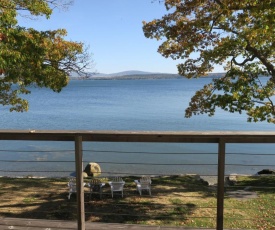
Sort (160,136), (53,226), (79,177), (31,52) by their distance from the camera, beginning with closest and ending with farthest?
1. (160,136)
2. (79,177)
3. (53,226)
4. (31,52)

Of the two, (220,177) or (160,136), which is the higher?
(160,136)

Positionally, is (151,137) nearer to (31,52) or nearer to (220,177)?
(220,177)

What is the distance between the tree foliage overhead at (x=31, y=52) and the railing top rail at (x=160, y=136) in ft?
12.5

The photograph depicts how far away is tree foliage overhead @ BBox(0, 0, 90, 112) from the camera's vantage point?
7195 mm

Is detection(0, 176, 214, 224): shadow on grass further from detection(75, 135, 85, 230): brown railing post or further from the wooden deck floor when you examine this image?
detection(75, 135, 85, 230): brown railing post

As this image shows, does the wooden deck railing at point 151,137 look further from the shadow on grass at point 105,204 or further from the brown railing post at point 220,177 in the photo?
the shadow on grass at point 105,204

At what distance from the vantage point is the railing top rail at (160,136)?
303cm

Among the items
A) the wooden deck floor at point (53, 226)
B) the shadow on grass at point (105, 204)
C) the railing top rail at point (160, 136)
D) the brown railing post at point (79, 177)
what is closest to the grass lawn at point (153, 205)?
the shadow on grass at point (105, 204)

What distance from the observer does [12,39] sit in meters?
7.38

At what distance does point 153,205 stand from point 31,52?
18.1ft

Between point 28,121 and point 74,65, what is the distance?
34519 millimetres

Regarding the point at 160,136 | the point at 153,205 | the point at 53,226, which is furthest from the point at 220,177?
the point at 153,205

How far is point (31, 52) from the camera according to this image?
349 inches

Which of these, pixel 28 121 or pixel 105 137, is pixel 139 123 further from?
pixel 105 137
